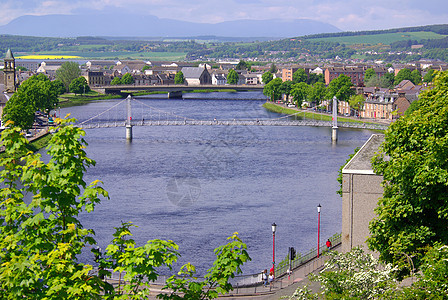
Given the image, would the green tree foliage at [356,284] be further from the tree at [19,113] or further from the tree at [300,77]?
the tree at [300,77]

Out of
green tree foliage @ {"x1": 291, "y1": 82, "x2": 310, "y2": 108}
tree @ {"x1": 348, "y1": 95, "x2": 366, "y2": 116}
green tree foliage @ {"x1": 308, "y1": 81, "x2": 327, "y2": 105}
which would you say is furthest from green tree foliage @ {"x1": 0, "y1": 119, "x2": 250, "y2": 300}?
green tree foliage @ {"x1": 291, "y1": 82, "x2": 310, "y2": 108}

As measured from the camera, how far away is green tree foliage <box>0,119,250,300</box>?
24.6ft

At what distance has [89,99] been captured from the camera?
92.2m

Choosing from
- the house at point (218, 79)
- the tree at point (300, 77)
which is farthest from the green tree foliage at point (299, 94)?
the house at point (218, 79)

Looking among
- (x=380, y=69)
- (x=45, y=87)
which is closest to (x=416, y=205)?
(x=45, y=87)

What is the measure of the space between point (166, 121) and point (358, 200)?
129ft

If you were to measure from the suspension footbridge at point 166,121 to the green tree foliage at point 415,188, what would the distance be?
39193 millimetres

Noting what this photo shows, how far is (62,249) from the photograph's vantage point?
7641mm

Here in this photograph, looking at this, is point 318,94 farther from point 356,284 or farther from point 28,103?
point 356,284

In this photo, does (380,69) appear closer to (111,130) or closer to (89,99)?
(89,99)

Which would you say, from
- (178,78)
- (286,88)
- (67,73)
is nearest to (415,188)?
(286,88)

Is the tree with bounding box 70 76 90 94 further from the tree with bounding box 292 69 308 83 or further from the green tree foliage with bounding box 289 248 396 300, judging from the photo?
the green tree foliage with bounding box 289 248 396 300

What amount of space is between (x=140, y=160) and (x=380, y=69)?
92.8 metres

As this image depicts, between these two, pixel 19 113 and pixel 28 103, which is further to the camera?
pixel 28 103
